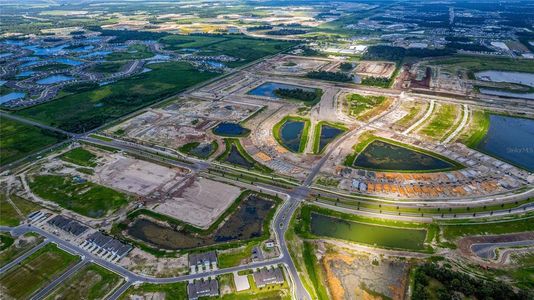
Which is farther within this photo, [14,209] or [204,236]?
[14,209]

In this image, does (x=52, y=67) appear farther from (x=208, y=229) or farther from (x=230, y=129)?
(x=208, y=229)

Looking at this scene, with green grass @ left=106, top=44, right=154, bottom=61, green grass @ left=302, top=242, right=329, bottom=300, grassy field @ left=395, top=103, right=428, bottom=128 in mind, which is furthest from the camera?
green grass @ left=106, top=44, right=154, bottom=61

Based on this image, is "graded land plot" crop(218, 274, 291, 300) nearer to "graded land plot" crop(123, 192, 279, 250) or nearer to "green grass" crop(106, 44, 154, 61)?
"graded land plot" crop(123, 192, 279, 250)

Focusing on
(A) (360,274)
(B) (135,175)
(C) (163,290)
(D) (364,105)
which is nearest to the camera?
(C) (163,290)

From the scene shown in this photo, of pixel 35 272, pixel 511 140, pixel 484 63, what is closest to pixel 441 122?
pixel 511 140

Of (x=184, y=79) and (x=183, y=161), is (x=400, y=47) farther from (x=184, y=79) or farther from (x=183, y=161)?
(x=183, y=161)

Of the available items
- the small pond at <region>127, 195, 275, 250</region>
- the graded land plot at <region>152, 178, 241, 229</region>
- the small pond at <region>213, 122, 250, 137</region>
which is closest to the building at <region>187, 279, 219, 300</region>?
the small pond at <region>127, 195, 275, 250</region>
